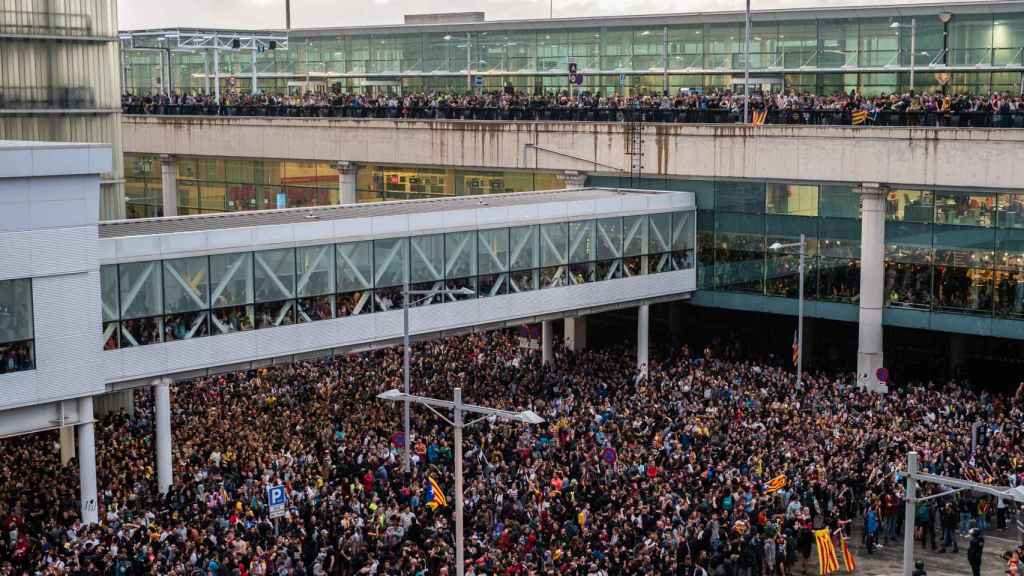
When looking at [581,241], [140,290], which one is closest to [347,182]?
[581,241]

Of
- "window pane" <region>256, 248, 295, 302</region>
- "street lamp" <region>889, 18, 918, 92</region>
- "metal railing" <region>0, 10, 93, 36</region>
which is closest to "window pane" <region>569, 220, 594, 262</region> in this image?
"window pane" <region>256, 248, 295, 302</region>

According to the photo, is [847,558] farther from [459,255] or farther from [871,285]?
[871,285]

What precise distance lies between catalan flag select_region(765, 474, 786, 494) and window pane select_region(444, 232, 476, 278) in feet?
47.6

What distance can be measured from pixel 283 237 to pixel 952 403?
70.6 ft

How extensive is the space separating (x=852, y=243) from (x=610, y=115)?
1177 centimetres

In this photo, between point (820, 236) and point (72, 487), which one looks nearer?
point (72, 487)

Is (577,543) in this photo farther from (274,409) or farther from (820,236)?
(820,236)

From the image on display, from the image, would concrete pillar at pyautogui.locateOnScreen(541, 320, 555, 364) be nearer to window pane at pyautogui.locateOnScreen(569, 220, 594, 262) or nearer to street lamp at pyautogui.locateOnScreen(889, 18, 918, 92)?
window pane at pyautogui.locateOnScreen(569, 220, 594, 262)

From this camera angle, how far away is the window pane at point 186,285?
125 ft

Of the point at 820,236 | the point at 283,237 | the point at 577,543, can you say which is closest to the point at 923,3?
the point at 820,236

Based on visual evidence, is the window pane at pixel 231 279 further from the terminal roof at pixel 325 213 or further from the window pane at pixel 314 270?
the window pane at pixel 314 270

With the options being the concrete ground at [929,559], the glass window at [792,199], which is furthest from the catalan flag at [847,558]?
the glass window at [792,199]

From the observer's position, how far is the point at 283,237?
133 feet

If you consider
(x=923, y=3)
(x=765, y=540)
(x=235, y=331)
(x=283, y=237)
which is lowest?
(x=765, y=540)
